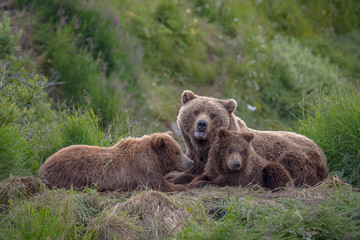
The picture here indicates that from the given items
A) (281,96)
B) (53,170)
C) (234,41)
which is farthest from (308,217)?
(234,41)

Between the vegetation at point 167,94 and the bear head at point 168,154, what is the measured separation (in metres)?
0.39

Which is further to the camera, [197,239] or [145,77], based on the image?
[145,77]

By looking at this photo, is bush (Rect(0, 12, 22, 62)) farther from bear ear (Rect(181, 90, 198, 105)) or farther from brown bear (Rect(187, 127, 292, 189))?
brown bear (Rect(187, 127, 292, 189))

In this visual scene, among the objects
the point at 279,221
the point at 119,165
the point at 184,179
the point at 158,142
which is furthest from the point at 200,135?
the point at 279,221

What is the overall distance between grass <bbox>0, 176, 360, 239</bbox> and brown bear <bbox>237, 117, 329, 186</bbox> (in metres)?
0.76

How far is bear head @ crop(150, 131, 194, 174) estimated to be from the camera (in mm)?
5945

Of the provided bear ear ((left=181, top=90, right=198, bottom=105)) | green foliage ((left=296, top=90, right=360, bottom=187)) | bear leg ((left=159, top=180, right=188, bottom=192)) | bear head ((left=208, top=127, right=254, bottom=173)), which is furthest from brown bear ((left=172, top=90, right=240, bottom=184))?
green foliage ((left=296, top=90, right=360, bottom=187))

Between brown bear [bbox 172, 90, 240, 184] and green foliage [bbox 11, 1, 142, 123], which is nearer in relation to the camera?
brown bear [bbox 172, 90, 240, 184]

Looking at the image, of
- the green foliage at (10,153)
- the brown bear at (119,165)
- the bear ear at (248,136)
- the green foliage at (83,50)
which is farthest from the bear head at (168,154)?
the green foliage at (83,50)

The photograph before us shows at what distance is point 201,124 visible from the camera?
6.38 metres

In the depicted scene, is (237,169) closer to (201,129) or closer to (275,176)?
(275,176)

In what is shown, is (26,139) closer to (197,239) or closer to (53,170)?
(53,170)

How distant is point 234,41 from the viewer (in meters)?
14.7

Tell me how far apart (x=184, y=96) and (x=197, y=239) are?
2856mm
